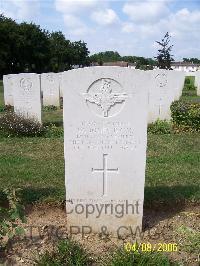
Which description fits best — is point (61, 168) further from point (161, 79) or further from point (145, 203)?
point (161, 79)

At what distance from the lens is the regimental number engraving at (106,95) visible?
3926mm

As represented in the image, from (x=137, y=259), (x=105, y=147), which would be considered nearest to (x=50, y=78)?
(x=105, y=147)

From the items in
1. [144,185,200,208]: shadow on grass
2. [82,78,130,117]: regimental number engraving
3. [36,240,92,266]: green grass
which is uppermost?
[82,78,130,117]: regimental number engraving

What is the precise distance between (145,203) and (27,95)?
257 inches

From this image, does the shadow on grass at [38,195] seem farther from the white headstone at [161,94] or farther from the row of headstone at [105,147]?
the white headstone at [161,94]

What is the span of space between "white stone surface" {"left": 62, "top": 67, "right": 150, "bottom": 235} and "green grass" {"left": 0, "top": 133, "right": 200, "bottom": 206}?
0.73 m

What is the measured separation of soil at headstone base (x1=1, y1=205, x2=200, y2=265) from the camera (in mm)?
3746

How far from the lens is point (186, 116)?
10.7 m

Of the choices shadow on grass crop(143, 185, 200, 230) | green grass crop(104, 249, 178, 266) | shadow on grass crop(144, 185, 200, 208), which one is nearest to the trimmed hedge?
shadow on grass crop(144, 185, 200, 208)

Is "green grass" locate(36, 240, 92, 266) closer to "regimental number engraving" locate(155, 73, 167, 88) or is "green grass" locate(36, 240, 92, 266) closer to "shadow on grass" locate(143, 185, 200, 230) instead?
"shadow on grass" locate(143, 185, 200, 230)

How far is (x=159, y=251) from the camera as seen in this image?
3648mm

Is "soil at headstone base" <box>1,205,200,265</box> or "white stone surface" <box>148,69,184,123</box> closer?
"soil at headstone base" <box>1,205,200,265</box>

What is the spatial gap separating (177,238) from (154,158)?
3.29 metres

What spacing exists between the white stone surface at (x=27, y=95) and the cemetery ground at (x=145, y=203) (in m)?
2.05
